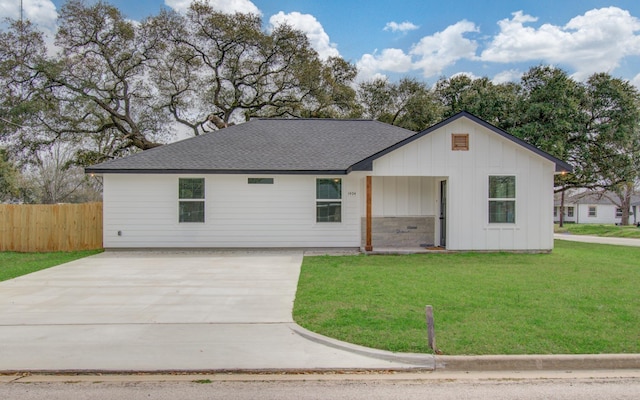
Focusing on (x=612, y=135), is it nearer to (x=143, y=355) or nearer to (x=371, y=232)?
(x=371, y=232)

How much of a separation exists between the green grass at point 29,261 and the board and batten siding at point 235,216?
1.23m

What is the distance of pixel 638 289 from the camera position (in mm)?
7480

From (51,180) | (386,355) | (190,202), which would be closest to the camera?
(386,355)

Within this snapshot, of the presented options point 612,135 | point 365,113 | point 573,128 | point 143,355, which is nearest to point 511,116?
point 573,128

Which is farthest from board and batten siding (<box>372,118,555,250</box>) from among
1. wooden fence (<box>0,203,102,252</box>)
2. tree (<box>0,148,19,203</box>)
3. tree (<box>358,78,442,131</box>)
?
tree (<box>0,148,19,203</box>)

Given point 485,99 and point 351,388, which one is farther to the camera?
point 485,99

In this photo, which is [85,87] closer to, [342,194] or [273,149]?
[273,149]

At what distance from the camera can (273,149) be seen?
1480cm

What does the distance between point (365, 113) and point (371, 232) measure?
58.6 ft

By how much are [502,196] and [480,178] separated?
0.93 meters

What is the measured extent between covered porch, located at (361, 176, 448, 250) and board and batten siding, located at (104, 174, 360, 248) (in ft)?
2.62

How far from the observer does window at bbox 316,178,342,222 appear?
13.6 metres

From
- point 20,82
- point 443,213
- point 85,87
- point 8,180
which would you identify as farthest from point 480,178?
point 8,180

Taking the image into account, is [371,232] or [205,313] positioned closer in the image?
[205,313]
